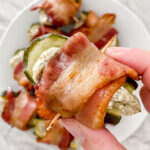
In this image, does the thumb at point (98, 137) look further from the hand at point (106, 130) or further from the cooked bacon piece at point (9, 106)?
the cooked bacon piece at point (9, 106)

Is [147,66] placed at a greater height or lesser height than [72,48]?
lesser

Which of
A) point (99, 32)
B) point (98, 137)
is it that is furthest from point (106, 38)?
point (98, 137)

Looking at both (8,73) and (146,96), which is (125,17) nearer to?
(146,96)

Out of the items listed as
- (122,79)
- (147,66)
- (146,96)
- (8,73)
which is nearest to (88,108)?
(122,79)

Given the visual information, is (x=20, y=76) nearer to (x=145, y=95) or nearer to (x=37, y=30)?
(x=37, y=30)

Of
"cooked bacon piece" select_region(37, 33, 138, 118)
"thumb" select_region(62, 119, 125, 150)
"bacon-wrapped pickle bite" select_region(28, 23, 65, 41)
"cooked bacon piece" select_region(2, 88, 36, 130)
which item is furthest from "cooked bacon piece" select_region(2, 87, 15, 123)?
"cooked bacon piece" select_region(37, 33, 138, 118)

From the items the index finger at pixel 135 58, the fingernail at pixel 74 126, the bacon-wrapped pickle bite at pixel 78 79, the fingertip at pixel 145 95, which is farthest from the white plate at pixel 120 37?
the bacon-wrapped pickle bite at pixel 78 79
